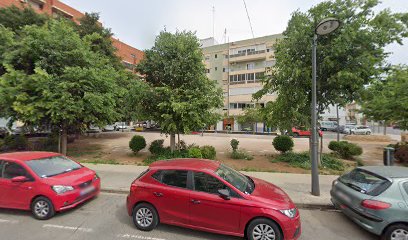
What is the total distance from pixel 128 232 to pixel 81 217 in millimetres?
1439

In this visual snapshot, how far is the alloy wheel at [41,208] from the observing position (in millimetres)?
4594

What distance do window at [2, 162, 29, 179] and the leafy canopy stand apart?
5.62 metres

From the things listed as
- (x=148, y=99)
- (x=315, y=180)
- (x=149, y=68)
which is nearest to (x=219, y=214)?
(x=315, y=180)

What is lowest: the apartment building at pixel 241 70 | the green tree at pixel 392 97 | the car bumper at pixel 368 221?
the car bumper at pixel 368 221

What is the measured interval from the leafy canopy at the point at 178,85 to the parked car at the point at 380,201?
6550 mm

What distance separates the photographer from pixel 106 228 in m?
4.27

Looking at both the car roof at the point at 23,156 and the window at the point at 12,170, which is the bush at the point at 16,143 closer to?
the car roof at the point at 23,156

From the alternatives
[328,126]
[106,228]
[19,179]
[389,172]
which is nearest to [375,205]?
[389,172]

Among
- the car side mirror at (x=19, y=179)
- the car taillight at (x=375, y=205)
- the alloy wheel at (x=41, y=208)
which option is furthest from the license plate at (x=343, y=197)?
the car side mirror at (x=19, y=179)

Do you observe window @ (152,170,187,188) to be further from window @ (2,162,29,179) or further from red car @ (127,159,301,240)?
window @ (2,162,29,179)

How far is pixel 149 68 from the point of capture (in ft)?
34.2

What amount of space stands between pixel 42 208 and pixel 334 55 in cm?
1114

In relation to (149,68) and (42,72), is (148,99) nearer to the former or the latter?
(149,68)

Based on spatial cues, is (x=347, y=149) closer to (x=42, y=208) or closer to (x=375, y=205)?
(x=375, y=205)
